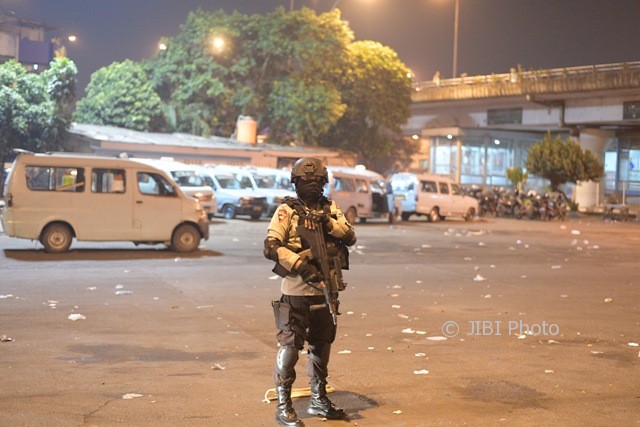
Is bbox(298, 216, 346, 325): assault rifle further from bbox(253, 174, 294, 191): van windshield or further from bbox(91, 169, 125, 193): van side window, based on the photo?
Result: bbox(253, 174, 294, 191): van windshield

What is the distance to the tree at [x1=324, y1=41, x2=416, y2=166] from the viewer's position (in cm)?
5022

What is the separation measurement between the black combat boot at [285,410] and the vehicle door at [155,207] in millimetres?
12882

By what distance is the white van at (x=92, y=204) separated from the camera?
695 inches

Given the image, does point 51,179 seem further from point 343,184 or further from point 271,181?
point 271,181

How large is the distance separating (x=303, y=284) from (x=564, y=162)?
139 feet

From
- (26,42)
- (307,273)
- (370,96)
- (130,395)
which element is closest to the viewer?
(307,273)

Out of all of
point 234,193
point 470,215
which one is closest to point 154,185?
point 234,193

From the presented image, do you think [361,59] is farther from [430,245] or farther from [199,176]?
[430,245]

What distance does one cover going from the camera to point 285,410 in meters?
6.19

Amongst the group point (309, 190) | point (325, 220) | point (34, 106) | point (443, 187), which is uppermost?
point (34, 106)

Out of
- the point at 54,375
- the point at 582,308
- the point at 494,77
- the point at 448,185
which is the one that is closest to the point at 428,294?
the point at 582,308

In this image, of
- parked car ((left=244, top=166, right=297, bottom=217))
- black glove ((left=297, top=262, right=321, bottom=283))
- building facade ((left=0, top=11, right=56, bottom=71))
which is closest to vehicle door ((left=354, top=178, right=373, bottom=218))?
parked car ((left=244, top=166, right=297, bottom=217))

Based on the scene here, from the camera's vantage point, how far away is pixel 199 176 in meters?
30.2

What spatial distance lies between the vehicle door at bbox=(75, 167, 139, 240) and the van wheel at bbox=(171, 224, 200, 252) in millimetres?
904
